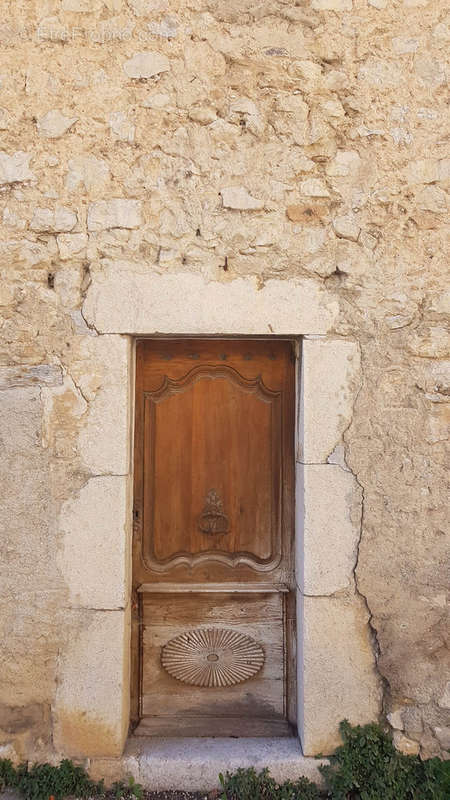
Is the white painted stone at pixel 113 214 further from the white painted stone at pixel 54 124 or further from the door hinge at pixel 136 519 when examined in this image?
the door hinge at pixel 136 519

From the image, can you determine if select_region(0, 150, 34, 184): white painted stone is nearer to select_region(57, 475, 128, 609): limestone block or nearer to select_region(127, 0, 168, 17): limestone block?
select_region(127, 0, 168, 17): limestone block

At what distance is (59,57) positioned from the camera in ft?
8.39

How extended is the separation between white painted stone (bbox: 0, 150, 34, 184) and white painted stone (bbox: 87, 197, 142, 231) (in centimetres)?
33

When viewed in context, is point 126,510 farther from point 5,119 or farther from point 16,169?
point 5,119

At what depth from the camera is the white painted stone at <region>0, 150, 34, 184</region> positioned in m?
2.55

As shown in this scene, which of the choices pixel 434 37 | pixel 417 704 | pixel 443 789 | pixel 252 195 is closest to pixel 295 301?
pixel 252 195

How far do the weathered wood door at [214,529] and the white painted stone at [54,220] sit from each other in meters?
0.63

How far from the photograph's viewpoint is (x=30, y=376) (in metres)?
2.56

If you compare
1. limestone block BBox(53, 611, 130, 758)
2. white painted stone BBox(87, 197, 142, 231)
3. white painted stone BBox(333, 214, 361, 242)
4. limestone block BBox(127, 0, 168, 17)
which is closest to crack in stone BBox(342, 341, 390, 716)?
white painted stone BBox(333, 214, 361, 242)

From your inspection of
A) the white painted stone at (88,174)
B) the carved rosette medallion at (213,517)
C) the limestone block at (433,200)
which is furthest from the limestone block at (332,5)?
the carved rosette medallion at (213,517)

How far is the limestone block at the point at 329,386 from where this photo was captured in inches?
101

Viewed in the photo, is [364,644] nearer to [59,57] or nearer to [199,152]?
[199,152]

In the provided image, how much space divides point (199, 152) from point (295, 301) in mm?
815

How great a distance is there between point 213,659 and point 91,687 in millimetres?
603
